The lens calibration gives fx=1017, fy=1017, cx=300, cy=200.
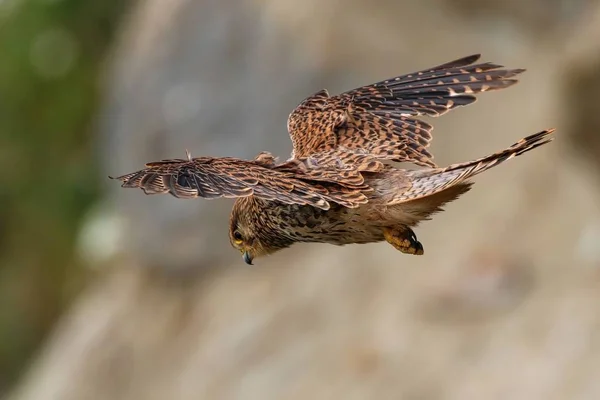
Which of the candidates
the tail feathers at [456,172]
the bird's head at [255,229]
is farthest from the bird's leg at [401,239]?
the bird's head at [255,229]

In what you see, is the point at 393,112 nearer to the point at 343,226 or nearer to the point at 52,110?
the point at 343,226

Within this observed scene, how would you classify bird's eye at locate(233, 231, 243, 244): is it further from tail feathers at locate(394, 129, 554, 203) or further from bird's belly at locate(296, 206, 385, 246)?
tail feathers at locate(394, 129, 554, 203)

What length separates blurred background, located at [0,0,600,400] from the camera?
28.3 feet

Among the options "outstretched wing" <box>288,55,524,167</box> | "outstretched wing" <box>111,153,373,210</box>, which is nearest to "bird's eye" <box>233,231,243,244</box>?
"outstretched wing" <box>288,55,524,167</box>

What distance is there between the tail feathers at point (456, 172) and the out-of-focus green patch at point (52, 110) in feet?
30.6

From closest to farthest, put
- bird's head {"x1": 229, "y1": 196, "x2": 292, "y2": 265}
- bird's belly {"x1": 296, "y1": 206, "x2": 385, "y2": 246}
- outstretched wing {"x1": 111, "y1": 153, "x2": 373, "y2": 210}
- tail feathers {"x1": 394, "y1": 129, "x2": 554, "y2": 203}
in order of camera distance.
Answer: tail feathers {"x1": 394, "y1": 129, "x2": 554, "y2": 203} → outstretched wing {"x1": 111, "y1": 153, "x2": 373, "y2": 210} → bird's belly {"x1": 296, "y1": 206, "x2": 385, "y2": 246} → bird's head {"x1": 229, "y1": 196, "x2": 292, "y2": 265}

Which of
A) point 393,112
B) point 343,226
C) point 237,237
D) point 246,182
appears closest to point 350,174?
point 343,226

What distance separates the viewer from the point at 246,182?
3234mm

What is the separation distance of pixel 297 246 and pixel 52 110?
427cm

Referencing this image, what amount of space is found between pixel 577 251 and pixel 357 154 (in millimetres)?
5448

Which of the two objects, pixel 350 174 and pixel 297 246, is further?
pixel 297 246

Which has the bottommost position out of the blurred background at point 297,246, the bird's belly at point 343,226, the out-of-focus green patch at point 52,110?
the bird's belly at point 343,226

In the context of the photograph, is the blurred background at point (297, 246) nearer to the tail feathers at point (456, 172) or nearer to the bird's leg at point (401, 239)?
the bird's leg at point (401, 239)

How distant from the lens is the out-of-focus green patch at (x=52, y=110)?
1219 cm
